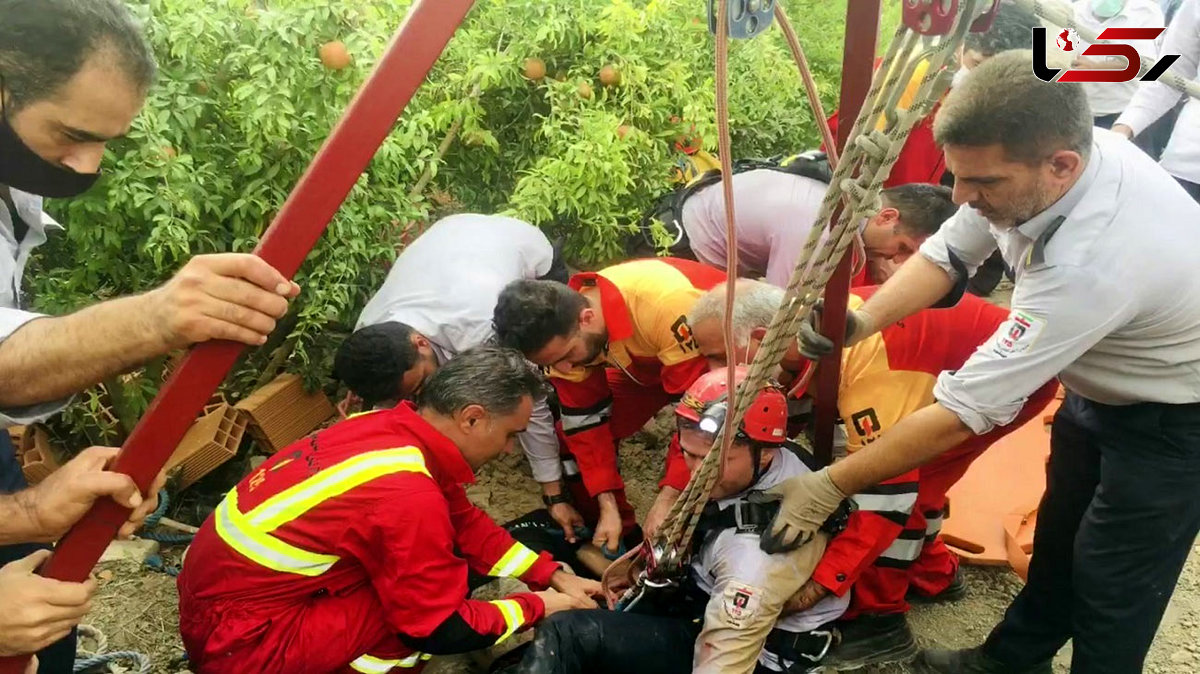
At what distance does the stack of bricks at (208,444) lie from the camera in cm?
351

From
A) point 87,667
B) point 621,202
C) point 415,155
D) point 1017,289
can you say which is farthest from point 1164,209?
point 87,667

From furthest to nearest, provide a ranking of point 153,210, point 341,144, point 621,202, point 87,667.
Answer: point 621,202 → point 153,210 → point 87,667 → point 341,144

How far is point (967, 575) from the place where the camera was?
3496 millimetres

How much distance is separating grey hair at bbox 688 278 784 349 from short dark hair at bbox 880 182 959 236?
83cm

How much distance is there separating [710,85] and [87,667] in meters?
3.67

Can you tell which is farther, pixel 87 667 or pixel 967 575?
pixel 967 575

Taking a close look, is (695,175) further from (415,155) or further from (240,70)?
(240,70)

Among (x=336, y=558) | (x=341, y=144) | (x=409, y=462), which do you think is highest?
(x=341, y=144)

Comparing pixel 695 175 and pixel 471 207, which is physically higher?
pixel 695 175

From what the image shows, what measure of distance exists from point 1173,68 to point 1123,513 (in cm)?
259

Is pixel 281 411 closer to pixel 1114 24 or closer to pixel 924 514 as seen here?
pixel 924 514

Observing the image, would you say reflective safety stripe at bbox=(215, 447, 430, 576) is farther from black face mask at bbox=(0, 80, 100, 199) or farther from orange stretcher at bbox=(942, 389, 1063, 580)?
orange stretcher at bbox=(942, 389, 1063, 580)

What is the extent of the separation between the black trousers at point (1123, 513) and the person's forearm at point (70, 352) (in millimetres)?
2276

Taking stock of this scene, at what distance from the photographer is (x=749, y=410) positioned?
94.6 inches
